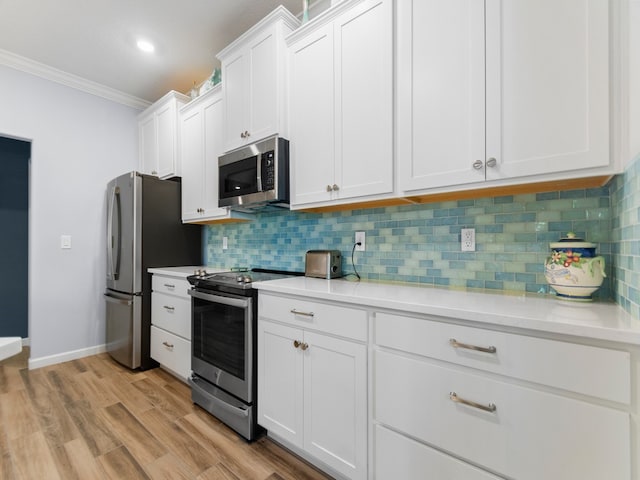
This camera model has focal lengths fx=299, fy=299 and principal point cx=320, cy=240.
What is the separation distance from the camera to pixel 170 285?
253cm

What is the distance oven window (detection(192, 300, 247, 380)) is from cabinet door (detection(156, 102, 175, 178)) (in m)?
1.60

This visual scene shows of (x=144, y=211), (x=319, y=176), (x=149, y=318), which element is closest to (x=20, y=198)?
(x=144, y=211)

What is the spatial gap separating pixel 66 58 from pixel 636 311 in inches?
162

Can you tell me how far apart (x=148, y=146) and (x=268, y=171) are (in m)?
2.11

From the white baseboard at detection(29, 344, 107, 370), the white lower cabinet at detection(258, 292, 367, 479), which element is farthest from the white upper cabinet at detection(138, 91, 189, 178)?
the white lower cabinet at detection(258, 292, 367, 479)

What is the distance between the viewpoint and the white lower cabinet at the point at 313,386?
1.30 m

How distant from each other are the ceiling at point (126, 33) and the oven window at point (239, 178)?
3.58ft

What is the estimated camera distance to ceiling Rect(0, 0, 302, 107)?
2100 mm

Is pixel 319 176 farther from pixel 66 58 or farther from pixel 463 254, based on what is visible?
pixel 66 58

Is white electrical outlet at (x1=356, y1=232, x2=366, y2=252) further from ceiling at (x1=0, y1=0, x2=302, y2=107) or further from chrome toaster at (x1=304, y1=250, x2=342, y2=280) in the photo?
ceiling at (x1=0, y1=0, x2=302, y2=107)

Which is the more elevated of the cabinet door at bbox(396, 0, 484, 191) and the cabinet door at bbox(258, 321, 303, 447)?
the cabinet door at bbox(396, 0, 484, 191)

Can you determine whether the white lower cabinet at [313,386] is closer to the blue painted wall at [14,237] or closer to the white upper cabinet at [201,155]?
the white upper cabinet at [201,155]

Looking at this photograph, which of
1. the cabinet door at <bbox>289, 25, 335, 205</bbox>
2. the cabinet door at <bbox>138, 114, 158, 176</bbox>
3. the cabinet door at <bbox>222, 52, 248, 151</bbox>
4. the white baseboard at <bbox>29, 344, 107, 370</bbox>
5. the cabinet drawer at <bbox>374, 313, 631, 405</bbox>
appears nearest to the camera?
the cabinet drawer at <bbox>374, 313, 631, 405</bbox>

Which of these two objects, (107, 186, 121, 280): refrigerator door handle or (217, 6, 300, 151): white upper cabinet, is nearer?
(217, 6, 300, 151): white upper cabinet
